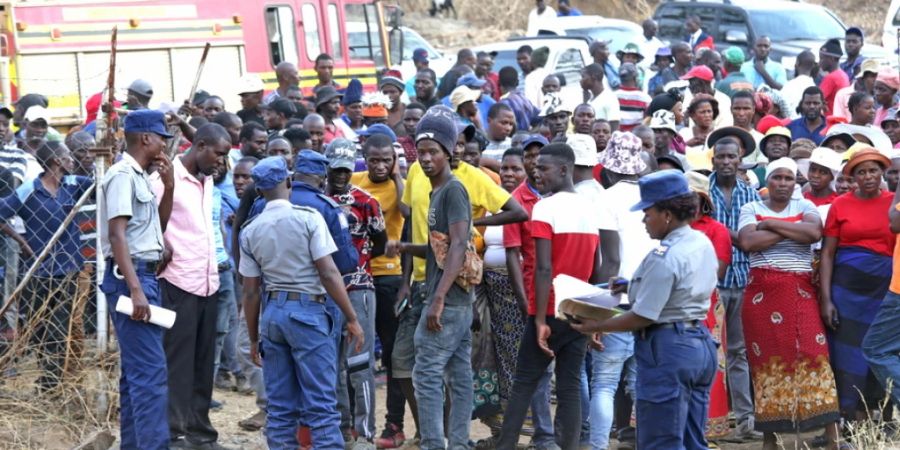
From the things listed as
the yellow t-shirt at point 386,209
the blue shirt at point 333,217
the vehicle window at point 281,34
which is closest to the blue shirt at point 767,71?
the vehicle window at point 281,34

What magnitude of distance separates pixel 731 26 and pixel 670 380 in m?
16.0

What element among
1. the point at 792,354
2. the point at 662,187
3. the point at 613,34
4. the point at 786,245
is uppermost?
the point at 613,34

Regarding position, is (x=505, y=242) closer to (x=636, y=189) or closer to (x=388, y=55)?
(x=636, y=189)

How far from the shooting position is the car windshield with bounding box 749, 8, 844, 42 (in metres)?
20.8

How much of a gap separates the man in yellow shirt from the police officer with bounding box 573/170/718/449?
7.78ft

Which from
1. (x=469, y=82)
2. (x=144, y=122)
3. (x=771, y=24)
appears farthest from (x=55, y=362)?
(x=771, y=24)

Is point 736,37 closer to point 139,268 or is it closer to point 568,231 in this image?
point 568,231

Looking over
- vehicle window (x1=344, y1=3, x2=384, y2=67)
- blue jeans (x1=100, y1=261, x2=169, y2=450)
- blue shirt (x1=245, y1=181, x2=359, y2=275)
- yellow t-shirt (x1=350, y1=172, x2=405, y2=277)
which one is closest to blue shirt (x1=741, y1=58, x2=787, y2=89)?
vehicle window (x1=344, y1=3, x2=384, y2=67)

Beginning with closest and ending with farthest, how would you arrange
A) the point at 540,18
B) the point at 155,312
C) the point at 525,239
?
the point at 155,312
the point at 525,239
the point at 540,18

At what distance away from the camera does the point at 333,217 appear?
749cm

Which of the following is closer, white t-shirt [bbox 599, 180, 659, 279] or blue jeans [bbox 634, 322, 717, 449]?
blue jeans [bbox 634, 322, 717, 449]

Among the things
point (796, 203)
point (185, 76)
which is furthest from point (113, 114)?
point (185, 76)

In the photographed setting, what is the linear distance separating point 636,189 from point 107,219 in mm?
3007

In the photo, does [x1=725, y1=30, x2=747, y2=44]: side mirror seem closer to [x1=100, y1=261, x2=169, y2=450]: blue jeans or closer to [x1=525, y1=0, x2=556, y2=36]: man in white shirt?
[x1=525, y1=0, x2=556, y2=36]: man in white shirt
